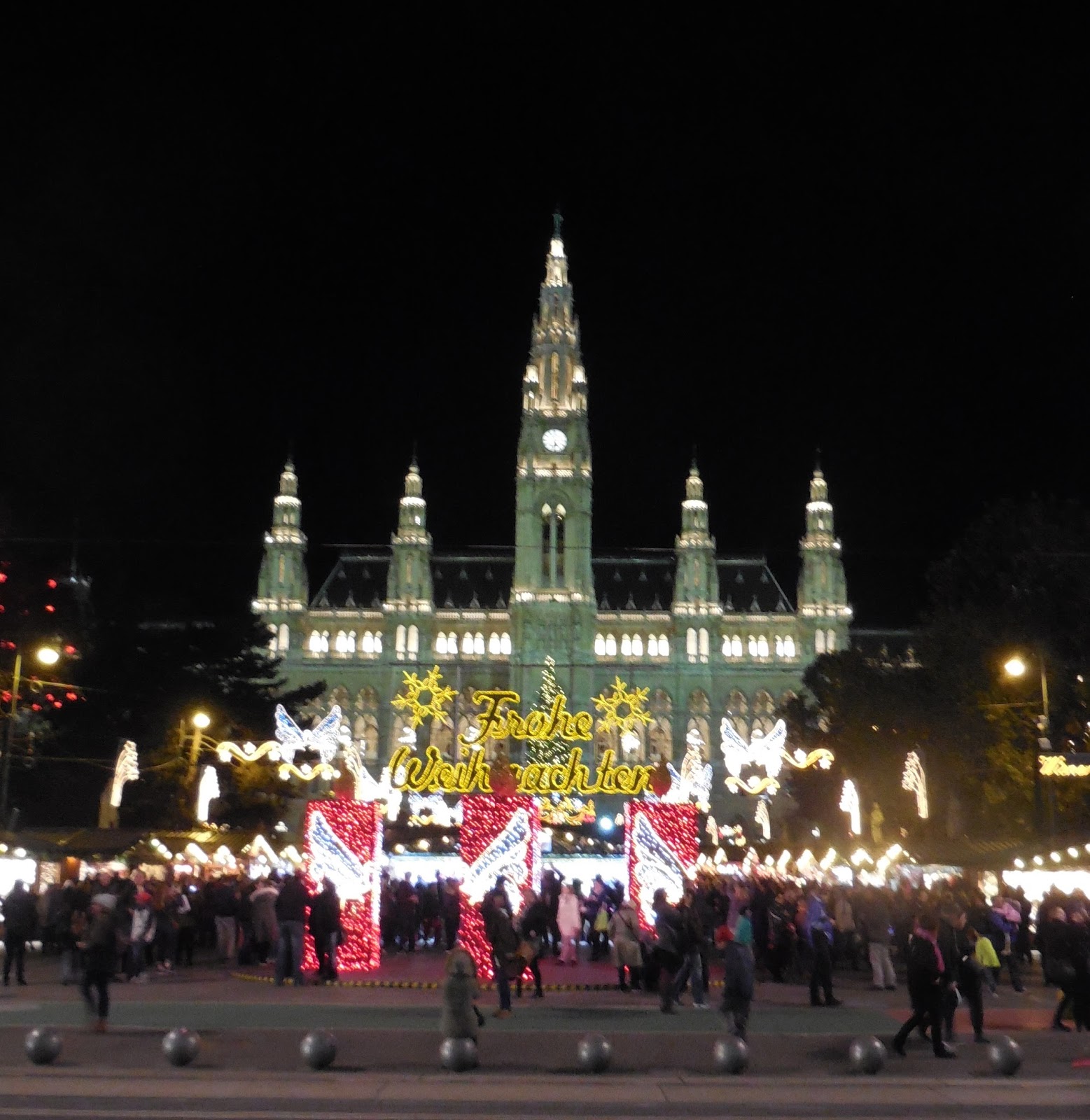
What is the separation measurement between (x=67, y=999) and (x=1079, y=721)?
19.8 m

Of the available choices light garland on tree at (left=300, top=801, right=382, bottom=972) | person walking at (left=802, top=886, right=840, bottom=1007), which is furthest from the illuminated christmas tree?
person walking at (left=802, top=886, right=840, bottom=1007)

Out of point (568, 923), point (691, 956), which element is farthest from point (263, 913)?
point (691, 956)

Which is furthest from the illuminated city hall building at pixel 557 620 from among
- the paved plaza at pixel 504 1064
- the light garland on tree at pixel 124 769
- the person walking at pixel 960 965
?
the person walking at pixel 960 965

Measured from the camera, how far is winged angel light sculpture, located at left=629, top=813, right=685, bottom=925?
781 inches

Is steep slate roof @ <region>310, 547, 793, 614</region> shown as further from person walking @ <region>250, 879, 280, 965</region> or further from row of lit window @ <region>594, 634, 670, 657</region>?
person walking @ <region>250, 879, 280, 965</region>

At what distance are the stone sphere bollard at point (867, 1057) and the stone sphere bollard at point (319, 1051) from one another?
4.07m

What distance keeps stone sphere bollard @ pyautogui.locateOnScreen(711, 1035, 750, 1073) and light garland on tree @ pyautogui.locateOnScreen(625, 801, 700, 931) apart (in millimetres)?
8812

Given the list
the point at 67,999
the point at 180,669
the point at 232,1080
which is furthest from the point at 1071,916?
the point at 180,669

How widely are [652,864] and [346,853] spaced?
4.34 m

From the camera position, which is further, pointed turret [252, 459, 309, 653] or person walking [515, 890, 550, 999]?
pointed turret [252, 459, 309, 653]

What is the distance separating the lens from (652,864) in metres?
19.8

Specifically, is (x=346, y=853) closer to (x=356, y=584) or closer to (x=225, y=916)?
(x=225, y=916)

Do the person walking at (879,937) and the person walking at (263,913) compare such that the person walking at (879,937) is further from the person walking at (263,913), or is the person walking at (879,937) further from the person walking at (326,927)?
the person walking at (263,913)

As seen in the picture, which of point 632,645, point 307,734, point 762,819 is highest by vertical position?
point 632,645
